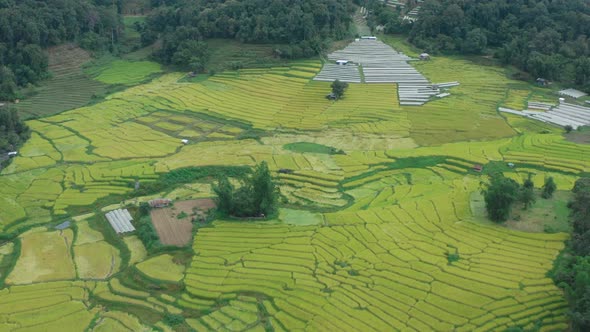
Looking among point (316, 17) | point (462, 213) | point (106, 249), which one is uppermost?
point (316, 17)

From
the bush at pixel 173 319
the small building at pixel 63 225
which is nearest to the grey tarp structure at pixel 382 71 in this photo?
the small building at pixel 63 225

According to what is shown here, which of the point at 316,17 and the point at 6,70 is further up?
the point at 316,17

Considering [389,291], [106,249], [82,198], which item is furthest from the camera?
[82,198]

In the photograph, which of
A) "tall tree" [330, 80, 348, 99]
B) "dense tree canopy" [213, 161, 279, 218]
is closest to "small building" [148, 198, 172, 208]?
"dense tree canopy" [213, 161, 279, 218]

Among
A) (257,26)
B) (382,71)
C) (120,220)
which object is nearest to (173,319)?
(120,220)

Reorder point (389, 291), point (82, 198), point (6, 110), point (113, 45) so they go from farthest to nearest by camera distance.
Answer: point (113, 45) → point (6, 110) → point (82, 198) → point (389, 291)

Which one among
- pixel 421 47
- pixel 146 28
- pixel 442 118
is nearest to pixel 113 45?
pixel 146 28

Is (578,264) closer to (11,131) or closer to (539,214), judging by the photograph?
(539,214)

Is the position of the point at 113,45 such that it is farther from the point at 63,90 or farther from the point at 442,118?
the point at 442,118

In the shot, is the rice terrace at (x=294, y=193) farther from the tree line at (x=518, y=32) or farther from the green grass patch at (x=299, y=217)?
the tree line at (x=518, y=32)
